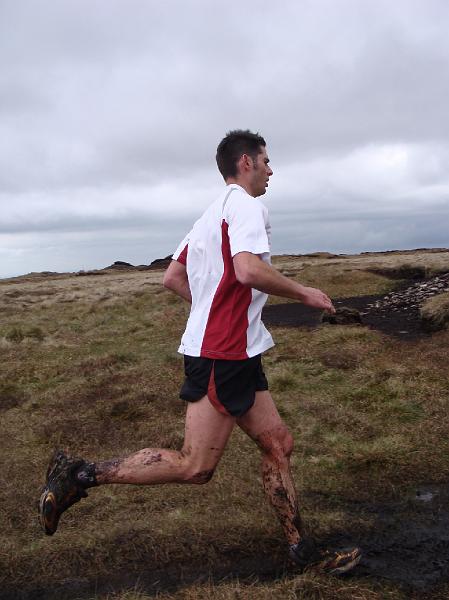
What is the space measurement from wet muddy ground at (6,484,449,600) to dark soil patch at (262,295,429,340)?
846 cm

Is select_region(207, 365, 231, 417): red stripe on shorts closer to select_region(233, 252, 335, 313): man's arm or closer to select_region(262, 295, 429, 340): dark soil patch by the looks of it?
select_region(233, 252, 335, 313): man's arm

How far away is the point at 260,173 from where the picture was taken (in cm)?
508

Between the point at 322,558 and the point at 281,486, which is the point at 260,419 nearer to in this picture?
the point at 281,486

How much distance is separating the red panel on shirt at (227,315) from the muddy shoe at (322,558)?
5.98 feet

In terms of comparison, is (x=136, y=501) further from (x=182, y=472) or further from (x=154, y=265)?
(x=154, y=265)

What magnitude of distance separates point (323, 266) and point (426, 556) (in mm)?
25554

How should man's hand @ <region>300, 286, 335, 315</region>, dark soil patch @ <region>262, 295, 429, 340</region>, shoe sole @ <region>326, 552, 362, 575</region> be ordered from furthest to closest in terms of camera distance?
dark soil patch @ <region>262, 295, 429, 340</region> < shoe sole @ <region>326, 552, 362, 575</region> < man's hand @ <region>300, 286, 335, 315</region>

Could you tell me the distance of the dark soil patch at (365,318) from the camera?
14711mm

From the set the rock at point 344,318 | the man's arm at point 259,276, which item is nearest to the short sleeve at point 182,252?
the man's arm at point 259,276

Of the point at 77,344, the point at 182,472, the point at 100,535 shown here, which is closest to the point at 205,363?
the point at 182,472

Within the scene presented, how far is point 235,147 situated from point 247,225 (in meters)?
0.95

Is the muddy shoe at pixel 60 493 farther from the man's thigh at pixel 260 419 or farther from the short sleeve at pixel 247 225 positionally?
the short sleeve at pixel 247 225

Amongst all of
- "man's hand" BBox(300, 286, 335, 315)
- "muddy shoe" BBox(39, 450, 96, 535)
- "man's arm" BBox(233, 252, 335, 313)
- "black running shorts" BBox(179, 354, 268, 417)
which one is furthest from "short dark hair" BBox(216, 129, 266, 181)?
"muddy shoe" BBox(39, 450, 96, 535)

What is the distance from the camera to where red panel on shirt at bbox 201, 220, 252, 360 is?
4727 mm
